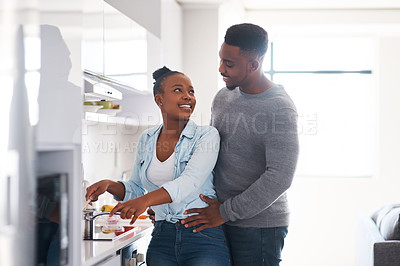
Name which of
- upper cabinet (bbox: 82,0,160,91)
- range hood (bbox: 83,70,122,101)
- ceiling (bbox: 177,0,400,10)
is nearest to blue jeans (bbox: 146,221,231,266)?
range hood (bbox: 83,70,122,101)

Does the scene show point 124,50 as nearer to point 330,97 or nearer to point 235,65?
point 235,65

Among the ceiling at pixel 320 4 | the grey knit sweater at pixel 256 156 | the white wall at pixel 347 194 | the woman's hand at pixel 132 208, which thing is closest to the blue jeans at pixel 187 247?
the grey knit sweater at pixel 256 156

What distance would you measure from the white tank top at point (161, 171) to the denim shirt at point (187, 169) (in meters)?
0.02

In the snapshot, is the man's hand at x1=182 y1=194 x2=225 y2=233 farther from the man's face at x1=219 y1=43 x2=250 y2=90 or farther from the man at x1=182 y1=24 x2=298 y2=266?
the man's face at x1=219 y1=43 x2=250 y2=90

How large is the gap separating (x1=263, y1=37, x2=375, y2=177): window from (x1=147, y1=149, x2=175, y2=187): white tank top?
4241 millimetres

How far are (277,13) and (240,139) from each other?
3770 millimetres

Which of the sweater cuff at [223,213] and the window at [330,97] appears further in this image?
the window at [330,97]

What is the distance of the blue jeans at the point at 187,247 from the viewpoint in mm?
2025

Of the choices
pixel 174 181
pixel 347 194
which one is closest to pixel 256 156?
pixel 174 181

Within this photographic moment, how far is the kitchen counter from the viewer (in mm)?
1952

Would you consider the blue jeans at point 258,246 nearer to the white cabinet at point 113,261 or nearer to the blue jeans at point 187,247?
the blue jeans at point 187,247

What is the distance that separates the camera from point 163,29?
3.90m

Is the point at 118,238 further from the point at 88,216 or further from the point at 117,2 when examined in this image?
the point at 117,2

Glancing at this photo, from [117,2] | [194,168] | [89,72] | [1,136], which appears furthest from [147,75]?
[1,136]
